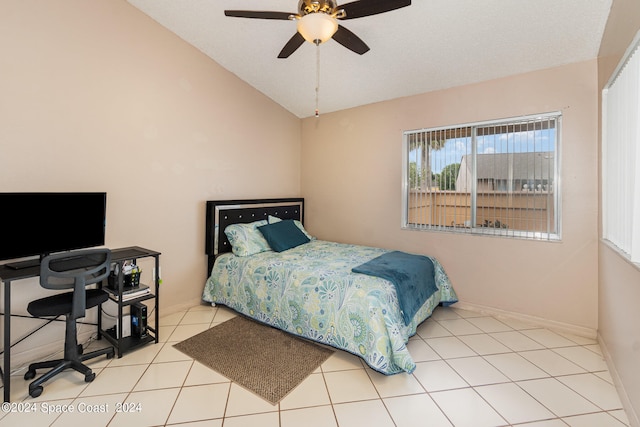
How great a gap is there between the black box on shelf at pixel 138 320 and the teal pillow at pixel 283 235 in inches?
58.0

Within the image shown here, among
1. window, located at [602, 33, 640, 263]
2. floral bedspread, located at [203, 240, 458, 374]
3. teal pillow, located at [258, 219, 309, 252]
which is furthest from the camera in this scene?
teal pillow, located at [258, 219, 309, 252]

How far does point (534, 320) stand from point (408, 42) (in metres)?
3.05

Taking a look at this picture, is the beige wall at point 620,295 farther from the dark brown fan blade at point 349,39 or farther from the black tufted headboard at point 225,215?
the black tufted headboard at point 225,215

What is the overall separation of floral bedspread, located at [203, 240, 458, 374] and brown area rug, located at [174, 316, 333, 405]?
0.12m

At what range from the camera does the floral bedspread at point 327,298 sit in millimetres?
2191

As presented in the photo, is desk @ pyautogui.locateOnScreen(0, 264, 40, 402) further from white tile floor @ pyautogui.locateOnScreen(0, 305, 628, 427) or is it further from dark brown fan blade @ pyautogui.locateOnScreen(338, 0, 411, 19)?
dark brown fan blade @ pyautogui.locateOnScreen(338, 0, 411, 19)

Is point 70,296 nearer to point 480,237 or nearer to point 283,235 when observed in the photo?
point 283,235

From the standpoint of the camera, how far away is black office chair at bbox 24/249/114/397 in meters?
1.92

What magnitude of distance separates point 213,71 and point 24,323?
3.05 m

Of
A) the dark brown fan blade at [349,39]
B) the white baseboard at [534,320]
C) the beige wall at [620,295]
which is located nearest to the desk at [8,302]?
the dark brown fan blade at [349,39]

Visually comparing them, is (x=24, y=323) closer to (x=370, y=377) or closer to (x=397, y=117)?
(x=370, y=377)

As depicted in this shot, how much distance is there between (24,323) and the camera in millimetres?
2305

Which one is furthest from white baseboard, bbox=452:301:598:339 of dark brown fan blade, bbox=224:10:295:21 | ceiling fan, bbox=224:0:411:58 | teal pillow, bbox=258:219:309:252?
dark brown fan blade, bbox=224:10:295:21

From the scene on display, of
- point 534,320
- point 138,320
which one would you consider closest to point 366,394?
point 138,320
